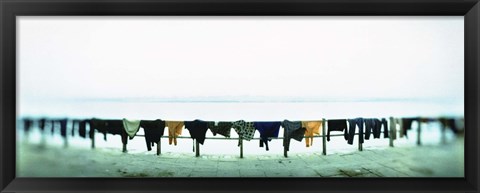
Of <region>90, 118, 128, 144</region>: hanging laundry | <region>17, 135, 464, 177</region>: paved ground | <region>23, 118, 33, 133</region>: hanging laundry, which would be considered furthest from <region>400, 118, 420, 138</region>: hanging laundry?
<region>23, 118, 33, 133</region>: hanging laundry

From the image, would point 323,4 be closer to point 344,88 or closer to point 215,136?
point 344,88

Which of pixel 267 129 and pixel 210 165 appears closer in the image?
pixel 210 165

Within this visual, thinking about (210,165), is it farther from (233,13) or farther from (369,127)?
(369,127)

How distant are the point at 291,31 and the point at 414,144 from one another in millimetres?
785

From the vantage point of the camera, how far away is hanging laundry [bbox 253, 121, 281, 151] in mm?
1930

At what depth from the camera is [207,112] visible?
1.75 meters

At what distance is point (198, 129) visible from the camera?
6.36 feet

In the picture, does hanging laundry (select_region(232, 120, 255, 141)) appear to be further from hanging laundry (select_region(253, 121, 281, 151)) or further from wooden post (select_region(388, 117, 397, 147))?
wooden post (select_region(388, 117, 397, 147))

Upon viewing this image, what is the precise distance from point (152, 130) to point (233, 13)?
1133 millimetres

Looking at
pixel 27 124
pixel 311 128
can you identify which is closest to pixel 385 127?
pixel 311 128

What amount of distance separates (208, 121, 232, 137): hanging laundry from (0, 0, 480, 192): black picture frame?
0.96 m

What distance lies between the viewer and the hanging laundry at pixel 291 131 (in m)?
2.00

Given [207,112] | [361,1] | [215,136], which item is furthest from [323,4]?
[215,136]

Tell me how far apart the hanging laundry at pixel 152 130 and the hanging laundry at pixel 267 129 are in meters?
Result: 0.60
